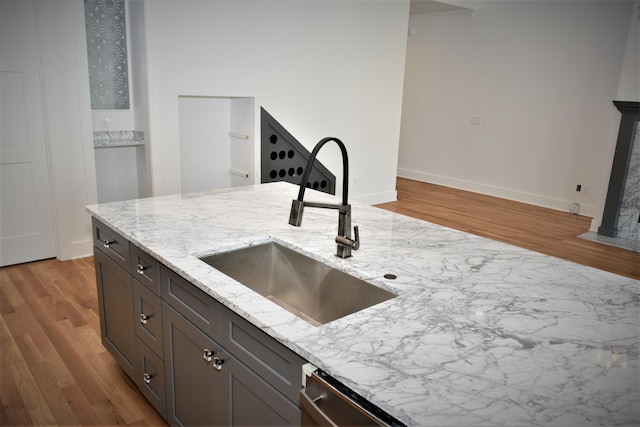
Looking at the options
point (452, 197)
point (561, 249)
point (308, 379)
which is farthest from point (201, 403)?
point (452, 197)

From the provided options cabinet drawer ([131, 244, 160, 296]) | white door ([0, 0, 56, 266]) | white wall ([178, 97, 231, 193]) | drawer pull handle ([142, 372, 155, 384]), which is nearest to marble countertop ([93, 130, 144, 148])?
white door ([0, 0, 56, 266])

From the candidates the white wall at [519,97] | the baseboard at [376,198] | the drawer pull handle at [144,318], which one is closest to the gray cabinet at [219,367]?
the drawer pull handle at [144,318]

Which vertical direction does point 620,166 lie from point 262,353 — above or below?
above

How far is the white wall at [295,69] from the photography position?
4.22 metres

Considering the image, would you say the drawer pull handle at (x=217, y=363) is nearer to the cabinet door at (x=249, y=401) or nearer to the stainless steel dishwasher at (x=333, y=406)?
the cabinet door at (x=249, y=401)

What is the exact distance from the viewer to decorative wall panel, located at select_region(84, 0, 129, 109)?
4020 millimetres

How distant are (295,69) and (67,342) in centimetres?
343

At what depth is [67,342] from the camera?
9.46 feet

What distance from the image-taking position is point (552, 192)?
658 cm

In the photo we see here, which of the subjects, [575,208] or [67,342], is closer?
[67,342]

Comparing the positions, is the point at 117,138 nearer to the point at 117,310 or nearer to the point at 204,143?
the point at 204,143

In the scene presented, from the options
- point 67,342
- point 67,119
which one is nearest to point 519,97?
point 67,119

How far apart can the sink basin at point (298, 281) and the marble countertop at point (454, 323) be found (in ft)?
0.14

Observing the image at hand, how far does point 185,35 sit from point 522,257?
11.5 ft
